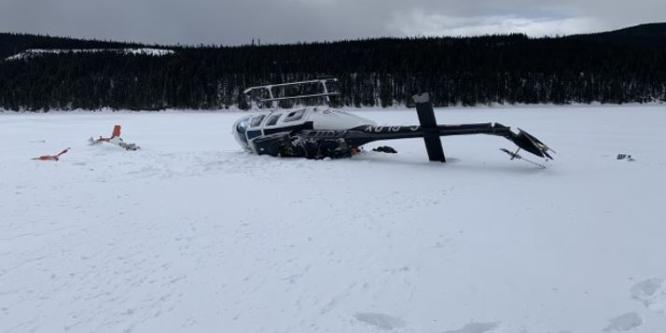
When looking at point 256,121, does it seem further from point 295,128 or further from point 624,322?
point 624,322

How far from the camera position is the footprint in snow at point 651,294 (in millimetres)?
4746

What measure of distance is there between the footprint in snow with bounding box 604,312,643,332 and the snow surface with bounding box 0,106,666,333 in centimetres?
1

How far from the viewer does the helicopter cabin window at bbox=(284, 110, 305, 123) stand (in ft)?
55.5

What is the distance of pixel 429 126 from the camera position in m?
14.3

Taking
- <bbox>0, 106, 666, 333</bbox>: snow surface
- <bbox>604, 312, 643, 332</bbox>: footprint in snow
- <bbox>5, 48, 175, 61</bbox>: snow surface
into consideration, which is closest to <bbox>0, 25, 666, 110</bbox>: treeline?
<bbox>5, 48, 175, 61</bbox>: snow surface

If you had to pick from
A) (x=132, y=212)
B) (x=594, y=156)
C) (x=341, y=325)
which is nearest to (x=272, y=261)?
(x=341, y=325)

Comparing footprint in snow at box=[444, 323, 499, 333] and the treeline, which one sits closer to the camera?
footprint in snow at box=[444, 323, 499, 333]

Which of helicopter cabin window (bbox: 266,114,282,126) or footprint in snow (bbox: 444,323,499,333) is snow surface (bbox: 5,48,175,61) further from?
footprint in snow (bbox: 444,323,499,333)

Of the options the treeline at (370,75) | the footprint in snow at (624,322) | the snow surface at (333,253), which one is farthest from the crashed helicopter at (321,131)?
the treeline at (370,75)

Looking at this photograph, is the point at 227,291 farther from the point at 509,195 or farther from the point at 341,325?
the point at 509,195

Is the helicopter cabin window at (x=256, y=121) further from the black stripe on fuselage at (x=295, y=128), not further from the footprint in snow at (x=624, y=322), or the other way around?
the footprint in snow at (x=624, y=322)

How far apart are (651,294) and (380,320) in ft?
8.58

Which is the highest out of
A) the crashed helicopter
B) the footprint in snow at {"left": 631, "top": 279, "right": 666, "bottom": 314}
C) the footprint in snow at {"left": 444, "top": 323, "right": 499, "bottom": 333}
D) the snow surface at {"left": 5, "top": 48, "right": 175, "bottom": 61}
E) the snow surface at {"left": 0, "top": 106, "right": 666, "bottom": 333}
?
Answer: the snow surface at {"left": 5, "top": 48, "right": 175, "bottom": 61}

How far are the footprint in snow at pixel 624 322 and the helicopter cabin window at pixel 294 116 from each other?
13064 mm
